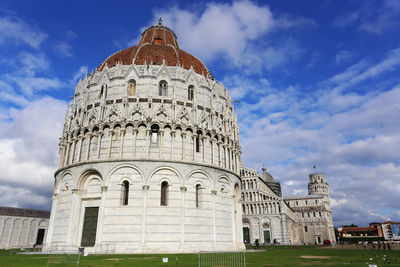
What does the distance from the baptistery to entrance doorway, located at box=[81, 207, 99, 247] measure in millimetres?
88

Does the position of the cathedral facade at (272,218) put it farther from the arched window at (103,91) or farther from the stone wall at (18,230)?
the arched window at (103,91)

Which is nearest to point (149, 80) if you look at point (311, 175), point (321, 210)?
point (321, 210)

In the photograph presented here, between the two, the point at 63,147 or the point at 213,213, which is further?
the point at 63,147

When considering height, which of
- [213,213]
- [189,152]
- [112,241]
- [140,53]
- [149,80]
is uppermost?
[140,53]

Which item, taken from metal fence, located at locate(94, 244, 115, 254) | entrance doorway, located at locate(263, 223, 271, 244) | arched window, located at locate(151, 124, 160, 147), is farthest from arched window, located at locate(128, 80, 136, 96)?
entrance doorway, located at locate(263, 223, 271, 244)

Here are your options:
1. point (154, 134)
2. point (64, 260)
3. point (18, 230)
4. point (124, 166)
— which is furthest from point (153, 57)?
point (18, 230)

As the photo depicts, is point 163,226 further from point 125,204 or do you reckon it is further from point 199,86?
point 199,86

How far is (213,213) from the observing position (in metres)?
29.0

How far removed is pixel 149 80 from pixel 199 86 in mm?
5845

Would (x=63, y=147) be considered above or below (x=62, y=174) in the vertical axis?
above

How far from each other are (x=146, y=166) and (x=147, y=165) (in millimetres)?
133

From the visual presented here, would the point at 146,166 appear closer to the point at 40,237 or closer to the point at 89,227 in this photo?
the point at 89,227

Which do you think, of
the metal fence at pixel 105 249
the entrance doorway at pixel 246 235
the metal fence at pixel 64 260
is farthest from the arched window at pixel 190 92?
the entrance doorway at pixel 246 235

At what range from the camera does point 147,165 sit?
2755 centimetres
